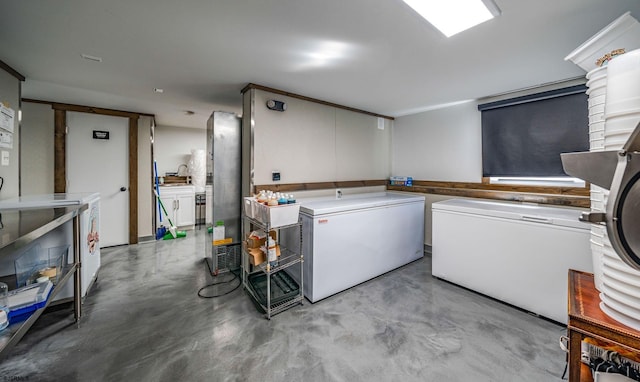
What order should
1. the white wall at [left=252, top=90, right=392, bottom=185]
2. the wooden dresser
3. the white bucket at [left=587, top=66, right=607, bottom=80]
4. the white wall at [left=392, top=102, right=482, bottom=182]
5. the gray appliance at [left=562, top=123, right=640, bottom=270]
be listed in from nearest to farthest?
the gray appliance at [left=562, top=123, right=640, bottom=270] < the wooden dresser < the white bucket at [left=587, top=66, right=607, bottom=80] < the white wall at [left=252, top=90, right=392, bottom=185] < the white wall at [left=392, top=102, right=482, bottom=182]

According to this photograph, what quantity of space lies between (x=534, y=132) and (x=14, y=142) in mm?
5463

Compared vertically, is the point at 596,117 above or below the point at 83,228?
above

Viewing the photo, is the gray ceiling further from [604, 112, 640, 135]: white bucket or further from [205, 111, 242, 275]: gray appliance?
[604, 112, 640, 135]: white bucket

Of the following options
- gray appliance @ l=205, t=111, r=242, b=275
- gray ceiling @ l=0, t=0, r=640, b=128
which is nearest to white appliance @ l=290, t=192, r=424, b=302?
gray appliance @ l=205, t=111, r=242, b=275

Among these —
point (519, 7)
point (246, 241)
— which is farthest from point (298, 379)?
point (519, 7)

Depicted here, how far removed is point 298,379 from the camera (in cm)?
151

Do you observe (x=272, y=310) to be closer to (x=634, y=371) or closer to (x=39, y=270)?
(x=39, y=270)

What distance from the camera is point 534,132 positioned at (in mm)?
2746

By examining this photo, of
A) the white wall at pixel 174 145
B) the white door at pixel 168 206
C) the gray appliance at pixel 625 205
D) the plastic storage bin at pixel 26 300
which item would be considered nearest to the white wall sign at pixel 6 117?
the plastic storage bin at pixel 26 300

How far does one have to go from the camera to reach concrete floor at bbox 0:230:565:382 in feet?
5.12

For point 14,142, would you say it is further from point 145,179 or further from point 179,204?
point 179,204

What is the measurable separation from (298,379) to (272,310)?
2.44ft

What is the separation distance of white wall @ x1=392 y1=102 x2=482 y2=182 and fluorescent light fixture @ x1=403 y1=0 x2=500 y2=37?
2.06 metres

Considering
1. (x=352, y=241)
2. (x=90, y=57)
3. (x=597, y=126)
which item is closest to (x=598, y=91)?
(x=597, y=126)
